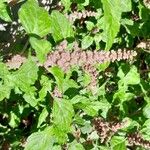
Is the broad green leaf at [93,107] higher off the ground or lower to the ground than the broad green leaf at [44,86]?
lower

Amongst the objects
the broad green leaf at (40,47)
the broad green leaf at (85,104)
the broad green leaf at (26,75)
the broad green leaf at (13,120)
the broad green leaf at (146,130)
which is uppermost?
the broad green leaf at (40,47)

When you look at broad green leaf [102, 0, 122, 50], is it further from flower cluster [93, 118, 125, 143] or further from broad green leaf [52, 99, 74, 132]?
flower cluster [93, 118, 125, 143]

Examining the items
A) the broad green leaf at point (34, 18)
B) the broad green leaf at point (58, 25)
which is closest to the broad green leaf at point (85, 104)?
the broad green leaf at point (58, 25)

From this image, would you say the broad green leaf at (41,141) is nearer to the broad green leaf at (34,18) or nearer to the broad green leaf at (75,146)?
the broad green leaf at (75,146)

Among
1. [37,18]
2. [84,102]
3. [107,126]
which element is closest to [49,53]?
[37,18]

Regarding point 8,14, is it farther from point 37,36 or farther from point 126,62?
point 126,62

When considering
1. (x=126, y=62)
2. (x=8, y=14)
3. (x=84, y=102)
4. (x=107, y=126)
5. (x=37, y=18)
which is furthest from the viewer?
(x=126, y=62)
